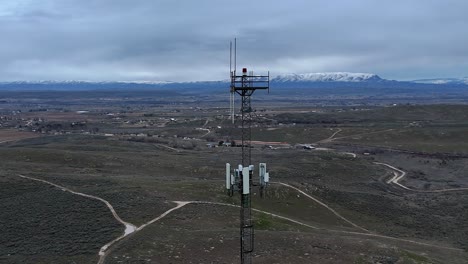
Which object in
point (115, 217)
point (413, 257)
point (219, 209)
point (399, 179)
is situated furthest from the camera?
point (399, 179)

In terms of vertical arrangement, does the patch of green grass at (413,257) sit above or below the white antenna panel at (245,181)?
below

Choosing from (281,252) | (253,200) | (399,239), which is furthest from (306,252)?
(253,200)

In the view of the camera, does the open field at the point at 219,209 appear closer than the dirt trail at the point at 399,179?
Yes

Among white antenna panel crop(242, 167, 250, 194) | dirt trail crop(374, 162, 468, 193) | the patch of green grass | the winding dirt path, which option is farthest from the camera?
dirt trail crop(374, 162, 468, 193)

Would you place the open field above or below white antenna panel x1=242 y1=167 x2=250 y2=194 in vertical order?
below

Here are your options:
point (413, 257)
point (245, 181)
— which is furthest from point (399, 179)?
point (245, 181)

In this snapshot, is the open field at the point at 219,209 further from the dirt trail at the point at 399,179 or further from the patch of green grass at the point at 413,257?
the dirt trail at the point at 399,179

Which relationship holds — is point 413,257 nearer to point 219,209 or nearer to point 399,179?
point 219,209

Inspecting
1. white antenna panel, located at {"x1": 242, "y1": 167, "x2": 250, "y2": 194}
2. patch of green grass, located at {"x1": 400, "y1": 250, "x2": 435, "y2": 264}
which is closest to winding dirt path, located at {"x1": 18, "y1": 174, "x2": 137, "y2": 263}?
white antenna panel, located at {"x1": 242, "y1": 167, "x2": 250, "y2": 194}

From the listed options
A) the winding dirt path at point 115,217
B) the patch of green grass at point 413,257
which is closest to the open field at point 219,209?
the patch of green grass at point 413,257

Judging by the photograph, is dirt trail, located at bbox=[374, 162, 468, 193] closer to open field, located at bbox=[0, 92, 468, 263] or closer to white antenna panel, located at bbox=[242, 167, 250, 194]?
open field, located at bbox=[0, 92, 468, 263]

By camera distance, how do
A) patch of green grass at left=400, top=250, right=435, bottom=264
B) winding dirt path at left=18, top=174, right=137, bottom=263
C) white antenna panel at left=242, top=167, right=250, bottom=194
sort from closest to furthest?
white antenna panel at left=242, top=167, right=250, bottom=194, winding dirt path at left=18, top=174, right=137, bottom=263, patch of green grass at left=400, top=250, right=435, bottom=264
